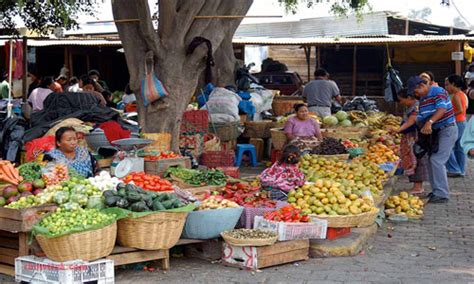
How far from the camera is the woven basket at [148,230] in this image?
22.5ft

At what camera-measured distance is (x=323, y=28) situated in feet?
89.1

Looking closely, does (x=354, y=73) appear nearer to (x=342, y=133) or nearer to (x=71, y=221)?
(x=342, y=133)

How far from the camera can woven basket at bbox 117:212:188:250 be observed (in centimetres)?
685

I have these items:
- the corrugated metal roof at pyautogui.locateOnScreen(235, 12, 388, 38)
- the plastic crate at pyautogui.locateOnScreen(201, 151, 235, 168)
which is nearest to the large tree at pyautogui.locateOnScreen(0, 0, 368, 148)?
the plastic crate at pyautogui.locateOnScreen(201, 151, 235, 168)

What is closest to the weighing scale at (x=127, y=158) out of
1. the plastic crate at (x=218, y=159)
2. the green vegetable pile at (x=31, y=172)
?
the green vegetable pile at (x=31, y=172)

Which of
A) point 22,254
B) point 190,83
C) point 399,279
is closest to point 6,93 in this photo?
point 190,83

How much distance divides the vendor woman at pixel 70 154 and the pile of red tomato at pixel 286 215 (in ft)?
6.76

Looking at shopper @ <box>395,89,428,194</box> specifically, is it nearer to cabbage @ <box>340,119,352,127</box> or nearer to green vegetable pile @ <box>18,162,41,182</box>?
cabbage @ <box>340,119,352,127</box>

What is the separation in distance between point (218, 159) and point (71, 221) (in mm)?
6093

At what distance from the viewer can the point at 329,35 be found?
27.4 metres

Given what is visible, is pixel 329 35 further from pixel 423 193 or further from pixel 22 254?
pixel 22 254

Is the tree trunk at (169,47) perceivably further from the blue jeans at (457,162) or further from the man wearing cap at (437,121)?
the blue jeans at (457,162)

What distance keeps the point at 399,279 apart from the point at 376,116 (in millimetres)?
9614

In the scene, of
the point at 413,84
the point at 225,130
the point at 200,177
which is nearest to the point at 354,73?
the point at 225,130
